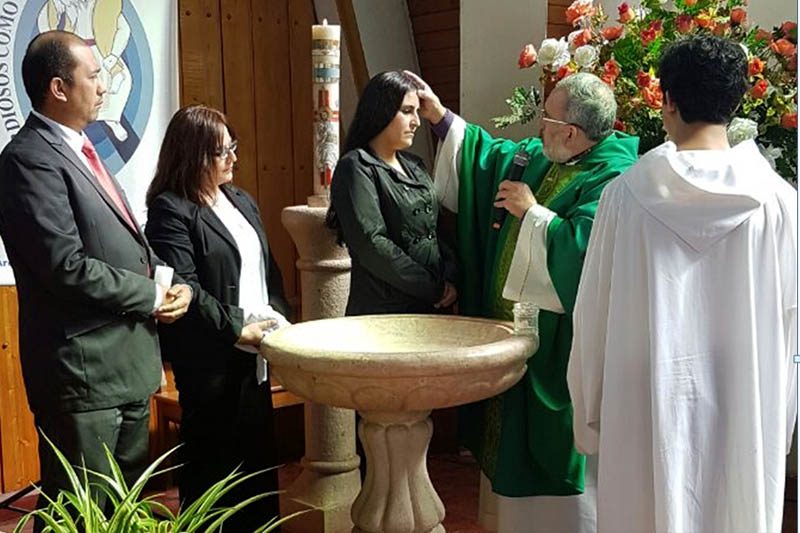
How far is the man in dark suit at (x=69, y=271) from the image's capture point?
84.0 inches

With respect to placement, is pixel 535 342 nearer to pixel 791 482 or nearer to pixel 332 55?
pixel 332 55

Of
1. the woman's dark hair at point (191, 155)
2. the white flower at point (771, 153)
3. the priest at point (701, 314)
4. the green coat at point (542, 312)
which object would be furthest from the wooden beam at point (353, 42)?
the priest at point (701, 314)

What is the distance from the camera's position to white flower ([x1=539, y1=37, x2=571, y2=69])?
2998 millimetres

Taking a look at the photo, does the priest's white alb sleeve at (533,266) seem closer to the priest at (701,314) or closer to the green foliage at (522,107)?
the priest at (701,314)

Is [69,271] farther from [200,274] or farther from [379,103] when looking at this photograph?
[379,103]

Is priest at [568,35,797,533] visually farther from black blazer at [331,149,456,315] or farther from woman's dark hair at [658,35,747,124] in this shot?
black blazer at [331,149,456,315]

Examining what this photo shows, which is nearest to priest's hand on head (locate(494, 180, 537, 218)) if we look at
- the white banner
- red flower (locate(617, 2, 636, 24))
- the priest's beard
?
the priest's beard

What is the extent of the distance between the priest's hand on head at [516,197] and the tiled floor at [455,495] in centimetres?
118

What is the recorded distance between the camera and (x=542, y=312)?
2670 mm

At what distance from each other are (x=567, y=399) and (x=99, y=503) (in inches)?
47.8

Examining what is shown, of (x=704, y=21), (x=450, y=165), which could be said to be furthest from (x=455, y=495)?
(x=704, y=21)

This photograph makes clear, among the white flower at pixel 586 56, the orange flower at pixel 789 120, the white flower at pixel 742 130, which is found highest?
the white flower at pixel 586 56

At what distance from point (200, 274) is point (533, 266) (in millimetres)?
855

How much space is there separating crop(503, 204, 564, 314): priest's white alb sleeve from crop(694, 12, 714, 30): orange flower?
75 centimetres
